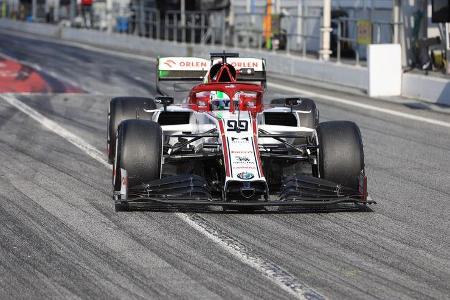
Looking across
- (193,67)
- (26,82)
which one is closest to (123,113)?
(193,67)

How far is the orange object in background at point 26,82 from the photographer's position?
26938mm

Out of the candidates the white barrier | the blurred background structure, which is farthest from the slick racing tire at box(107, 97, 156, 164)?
Answer: the blurred background structure

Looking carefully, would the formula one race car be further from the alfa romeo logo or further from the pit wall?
the pit wall

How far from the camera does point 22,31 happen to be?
64938 mm

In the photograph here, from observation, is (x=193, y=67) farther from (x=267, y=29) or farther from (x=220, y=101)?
(x=267, y=29)

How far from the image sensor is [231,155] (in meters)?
11.2

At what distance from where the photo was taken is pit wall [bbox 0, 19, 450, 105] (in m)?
25.4

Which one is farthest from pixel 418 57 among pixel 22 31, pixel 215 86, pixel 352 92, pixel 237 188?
pixel 22 31

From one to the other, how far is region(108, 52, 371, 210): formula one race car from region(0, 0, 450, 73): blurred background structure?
14.9 meters

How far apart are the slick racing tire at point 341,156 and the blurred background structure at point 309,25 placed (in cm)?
1587

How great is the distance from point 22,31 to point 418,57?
39.0 metres

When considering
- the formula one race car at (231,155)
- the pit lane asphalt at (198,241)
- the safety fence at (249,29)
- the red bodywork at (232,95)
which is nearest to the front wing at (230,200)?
the formula one race car at (231,155)

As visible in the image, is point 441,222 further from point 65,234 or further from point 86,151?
point 86,151

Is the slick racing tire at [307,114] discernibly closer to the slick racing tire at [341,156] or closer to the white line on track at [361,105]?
the slick racing tire at [341,156]
